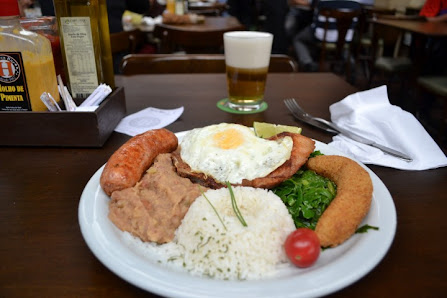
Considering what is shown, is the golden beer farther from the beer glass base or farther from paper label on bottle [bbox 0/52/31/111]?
paper label on bottle [bbox 0/52/31/111]

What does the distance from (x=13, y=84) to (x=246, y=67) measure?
1252 millimetres

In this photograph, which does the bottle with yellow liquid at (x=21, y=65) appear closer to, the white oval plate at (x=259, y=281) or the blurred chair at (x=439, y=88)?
the white oval plate at (x=259, y=281)

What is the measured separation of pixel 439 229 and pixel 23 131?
178cm

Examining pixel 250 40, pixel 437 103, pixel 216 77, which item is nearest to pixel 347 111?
pixel 250 40

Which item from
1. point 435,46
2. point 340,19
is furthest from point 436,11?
point 340,19

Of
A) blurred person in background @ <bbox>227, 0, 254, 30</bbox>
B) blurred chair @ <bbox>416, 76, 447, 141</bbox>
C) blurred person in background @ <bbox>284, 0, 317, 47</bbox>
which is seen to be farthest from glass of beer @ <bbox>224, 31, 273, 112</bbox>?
blurred person in background @ <bbox>227, 0, 254, 30</bbox>

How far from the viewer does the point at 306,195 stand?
4.13 ft

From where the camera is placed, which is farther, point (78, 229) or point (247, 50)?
point (247, 50)

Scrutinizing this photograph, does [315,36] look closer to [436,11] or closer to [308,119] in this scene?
[436,11]

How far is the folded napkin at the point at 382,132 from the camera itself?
1531mm

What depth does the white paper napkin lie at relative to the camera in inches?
73.9

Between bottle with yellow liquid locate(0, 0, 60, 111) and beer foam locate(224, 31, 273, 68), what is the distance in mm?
1010

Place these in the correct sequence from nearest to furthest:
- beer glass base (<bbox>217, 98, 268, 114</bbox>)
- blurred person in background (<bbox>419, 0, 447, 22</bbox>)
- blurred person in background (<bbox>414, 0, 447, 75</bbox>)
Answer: beer glass base (<bbox>217, 98, 268, 114</bbox>) → blurred person in background (<bbox>414, 0, 447, 75</bbox>) → blurred person in background (<bbox>419, 0, 447, 22</bbox>)

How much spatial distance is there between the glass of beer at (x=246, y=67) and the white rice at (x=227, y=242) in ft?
3.81
